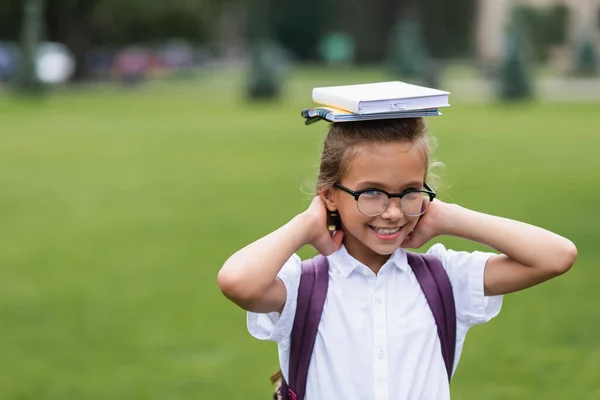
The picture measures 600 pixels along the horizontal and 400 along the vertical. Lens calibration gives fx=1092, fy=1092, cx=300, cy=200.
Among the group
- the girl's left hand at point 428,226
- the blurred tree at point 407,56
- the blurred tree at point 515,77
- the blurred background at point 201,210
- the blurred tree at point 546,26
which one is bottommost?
the blurred tree at point 546,26

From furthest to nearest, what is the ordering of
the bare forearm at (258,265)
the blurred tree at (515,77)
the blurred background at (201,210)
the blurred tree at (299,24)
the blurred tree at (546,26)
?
the blurred tree at (299,24) < the blurred tree at (546,26) < the blurred tree at (515,77) < the blurred background at (201,210) < the bare forearm at (258,265)

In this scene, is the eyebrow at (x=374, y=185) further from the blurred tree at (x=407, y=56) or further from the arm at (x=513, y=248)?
the blurred tree at (x=407, y=56)

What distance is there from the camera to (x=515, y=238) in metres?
3.04

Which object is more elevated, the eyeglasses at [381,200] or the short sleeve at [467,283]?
the eyeglasses at [381,200]

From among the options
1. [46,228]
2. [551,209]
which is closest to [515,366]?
[551,209]

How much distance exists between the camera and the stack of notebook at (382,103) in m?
2.75

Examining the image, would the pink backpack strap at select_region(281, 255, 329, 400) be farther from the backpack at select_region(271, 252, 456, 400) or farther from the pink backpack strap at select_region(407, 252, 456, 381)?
the pink backpack strap at select_region(407, 252, 456, 381)

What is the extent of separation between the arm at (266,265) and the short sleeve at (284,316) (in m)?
0.02

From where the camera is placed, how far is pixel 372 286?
9.77 feet

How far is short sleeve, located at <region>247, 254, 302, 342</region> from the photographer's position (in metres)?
2.95

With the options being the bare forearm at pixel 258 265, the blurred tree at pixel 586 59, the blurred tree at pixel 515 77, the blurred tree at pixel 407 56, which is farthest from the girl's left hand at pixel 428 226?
the blurred tree at pixel 586 59

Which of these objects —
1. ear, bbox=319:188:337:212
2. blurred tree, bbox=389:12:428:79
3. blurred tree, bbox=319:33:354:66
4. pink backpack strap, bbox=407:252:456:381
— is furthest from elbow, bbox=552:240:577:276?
blurred tree, bbox=319:33:354:66

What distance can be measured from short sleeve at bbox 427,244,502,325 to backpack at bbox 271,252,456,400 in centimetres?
4

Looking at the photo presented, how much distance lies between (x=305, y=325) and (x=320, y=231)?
26 centimetres
